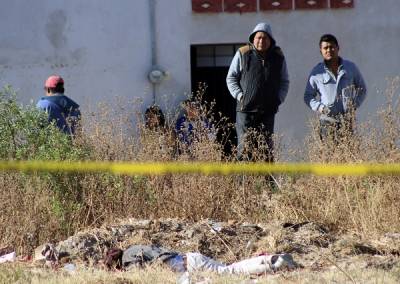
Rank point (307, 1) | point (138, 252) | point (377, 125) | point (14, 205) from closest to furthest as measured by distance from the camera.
A: point (138, 252) < point (14, 205) < point (377, 125) < point (307, 1)

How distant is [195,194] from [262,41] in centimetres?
220

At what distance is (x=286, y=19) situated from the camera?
39.9 feet

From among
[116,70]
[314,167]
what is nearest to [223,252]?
[314,167]

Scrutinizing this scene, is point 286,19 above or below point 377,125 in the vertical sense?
above

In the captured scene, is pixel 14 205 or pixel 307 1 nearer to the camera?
pixel 14 205

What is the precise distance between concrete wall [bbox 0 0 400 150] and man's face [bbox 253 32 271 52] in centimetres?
235

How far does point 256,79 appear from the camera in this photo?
976 cm

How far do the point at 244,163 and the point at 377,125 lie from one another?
49.6 inches

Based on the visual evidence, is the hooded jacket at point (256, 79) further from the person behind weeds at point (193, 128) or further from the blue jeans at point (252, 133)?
the person behind weeds at point (193, 128)

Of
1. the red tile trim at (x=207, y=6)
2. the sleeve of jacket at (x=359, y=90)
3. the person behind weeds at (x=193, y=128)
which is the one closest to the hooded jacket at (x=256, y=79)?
the sleeve of jacket at (x=359, y=90)

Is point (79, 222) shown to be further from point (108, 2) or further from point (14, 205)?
point (108, 2)

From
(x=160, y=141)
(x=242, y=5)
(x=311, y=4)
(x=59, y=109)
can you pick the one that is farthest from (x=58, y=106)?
(x=311, y=4)

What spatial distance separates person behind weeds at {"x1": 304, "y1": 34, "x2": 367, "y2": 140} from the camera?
373 inches

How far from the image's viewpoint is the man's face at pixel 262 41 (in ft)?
32.0
